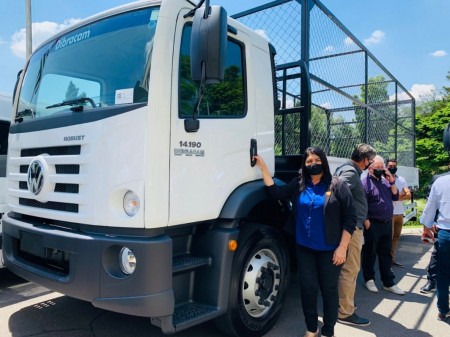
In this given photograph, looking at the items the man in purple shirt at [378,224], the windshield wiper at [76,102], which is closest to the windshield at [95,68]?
the windshield wiper at [76,102]

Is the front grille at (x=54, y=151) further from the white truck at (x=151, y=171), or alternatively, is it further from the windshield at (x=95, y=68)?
the windshield at (x=95, y=68)

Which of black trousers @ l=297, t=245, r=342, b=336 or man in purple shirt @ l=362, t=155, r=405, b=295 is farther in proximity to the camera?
man in purple shirt @ l=362, t=155, r=405, b=295

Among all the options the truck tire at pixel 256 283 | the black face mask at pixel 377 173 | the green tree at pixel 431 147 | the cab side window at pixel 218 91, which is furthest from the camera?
the green tree at pixel 431 147

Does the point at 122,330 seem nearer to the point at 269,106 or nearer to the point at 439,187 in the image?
the point at 269,106

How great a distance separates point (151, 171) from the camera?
2605mm

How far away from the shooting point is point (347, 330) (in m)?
3.70

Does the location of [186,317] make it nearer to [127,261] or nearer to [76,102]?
[127,261]

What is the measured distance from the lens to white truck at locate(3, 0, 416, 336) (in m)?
2.64

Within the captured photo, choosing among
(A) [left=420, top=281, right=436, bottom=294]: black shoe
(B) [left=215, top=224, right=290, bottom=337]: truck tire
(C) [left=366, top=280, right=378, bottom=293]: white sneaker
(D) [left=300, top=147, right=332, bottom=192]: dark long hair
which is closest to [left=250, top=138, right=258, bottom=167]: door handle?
(D) [left=300, top=147, right=332, bottom=192]: dark long hair

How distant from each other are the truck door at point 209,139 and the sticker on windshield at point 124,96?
0.96 ft

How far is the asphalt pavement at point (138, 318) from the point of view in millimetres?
3518

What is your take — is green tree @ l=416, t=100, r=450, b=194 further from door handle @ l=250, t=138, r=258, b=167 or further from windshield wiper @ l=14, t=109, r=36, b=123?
windshield wiper @ l=14, t=109, r=36, b=123

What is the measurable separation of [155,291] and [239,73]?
1949 millimetres

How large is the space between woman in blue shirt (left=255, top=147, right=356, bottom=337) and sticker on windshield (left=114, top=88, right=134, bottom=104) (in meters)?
1.27
